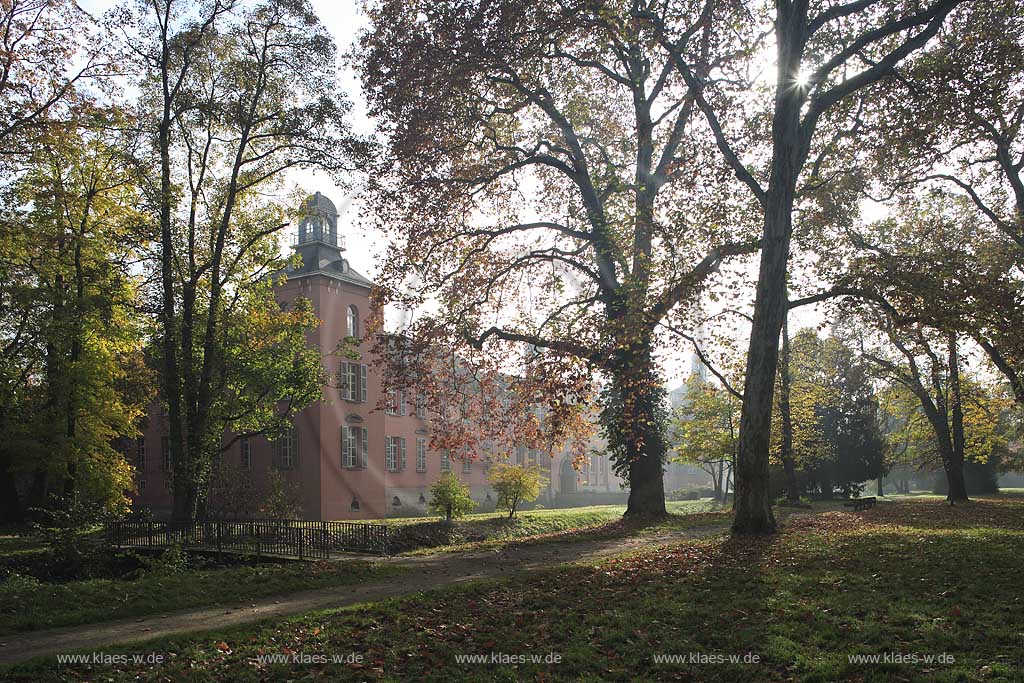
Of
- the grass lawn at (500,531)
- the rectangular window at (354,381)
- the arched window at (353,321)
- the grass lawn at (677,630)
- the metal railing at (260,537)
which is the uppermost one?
the arched window at (353,321)

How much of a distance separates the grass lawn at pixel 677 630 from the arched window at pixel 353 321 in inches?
1227

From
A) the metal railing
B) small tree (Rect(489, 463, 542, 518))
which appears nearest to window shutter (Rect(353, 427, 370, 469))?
small tree (Rect(489, 463, 542, 518))

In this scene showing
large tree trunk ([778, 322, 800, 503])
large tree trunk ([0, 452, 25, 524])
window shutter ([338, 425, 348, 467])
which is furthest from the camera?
window shutter ([338, 425, 348, 467])

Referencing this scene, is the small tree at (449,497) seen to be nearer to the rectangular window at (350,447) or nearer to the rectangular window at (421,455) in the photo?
the rectangular window at (350,447)

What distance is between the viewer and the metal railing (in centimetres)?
1947

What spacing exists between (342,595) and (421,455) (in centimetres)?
3577

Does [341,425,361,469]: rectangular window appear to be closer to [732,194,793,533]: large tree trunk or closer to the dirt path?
the dirt path

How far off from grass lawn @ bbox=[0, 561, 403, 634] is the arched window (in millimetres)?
26742

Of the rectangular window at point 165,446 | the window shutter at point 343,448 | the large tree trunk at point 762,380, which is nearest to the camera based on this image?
the large tree trunk at point 762,380

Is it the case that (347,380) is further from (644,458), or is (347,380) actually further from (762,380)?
(762,380)

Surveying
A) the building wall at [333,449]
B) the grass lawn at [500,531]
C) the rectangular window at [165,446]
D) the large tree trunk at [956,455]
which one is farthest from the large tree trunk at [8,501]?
the large tree trunk at [956,455]

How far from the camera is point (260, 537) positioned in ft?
66.0

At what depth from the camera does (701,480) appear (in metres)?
112

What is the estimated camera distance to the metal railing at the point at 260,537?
19.5 meters
